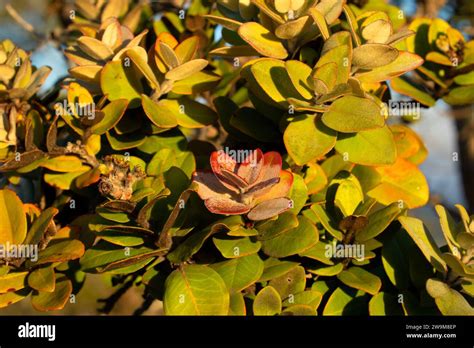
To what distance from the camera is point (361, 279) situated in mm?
798

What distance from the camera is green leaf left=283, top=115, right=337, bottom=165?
30.8 inches

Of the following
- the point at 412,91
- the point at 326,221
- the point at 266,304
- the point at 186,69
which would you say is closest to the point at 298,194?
the point at 326,221

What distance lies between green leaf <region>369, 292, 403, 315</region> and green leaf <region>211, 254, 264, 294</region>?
0.16m

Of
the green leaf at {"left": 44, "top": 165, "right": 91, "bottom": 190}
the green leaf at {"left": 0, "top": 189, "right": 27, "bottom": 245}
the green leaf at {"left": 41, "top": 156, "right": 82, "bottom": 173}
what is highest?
the green leaf at {"left": 41, "top": 156, "right": 82, "bottom": 173}

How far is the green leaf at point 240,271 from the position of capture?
77 centimetres

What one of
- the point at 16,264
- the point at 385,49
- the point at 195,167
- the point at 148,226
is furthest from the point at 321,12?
the point at 16,264

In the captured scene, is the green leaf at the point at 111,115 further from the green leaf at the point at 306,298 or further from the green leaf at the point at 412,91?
the green leaf at the point at 412,91

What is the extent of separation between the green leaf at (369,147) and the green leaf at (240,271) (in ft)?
0.68

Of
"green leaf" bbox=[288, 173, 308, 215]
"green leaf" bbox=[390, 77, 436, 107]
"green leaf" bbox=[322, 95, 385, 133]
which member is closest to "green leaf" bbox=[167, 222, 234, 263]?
"green leaf" bbox=[288, 173, 308, 215]

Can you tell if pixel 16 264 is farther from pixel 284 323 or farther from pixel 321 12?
pixel 321 12

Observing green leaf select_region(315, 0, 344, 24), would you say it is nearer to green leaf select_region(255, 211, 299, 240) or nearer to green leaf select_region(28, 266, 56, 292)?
green leaf select_region(255, 211, 299, 240)

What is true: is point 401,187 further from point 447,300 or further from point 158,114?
point 158,114

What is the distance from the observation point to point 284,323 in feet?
2.52

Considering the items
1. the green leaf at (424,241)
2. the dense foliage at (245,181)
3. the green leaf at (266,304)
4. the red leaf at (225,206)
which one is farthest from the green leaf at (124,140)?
the green leaf at (424,241)
